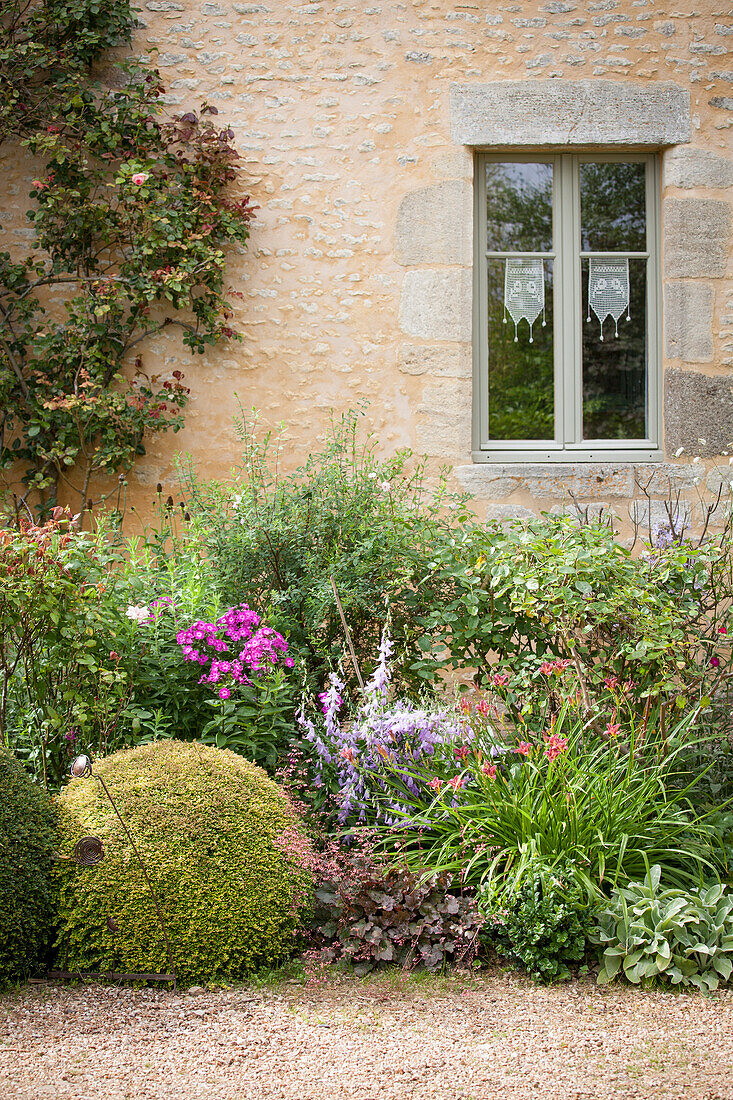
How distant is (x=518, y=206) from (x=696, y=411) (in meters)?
1.60

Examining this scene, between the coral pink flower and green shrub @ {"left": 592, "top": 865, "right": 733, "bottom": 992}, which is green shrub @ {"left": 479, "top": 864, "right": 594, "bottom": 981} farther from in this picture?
the coral pink flower

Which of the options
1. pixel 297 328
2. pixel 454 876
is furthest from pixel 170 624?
pixel 297 328

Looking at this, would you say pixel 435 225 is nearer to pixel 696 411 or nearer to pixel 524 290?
pixel 524 290

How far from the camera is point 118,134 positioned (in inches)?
200

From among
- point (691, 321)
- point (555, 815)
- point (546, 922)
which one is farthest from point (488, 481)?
point (546, 922)

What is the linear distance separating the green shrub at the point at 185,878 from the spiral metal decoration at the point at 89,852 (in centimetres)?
2

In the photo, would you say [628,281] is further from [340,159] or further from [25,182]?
[25,182]

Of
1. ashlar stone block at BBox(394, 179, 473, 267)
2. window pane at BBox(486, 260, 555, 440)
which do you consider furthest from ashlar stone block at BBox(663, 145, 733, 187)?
ashlar stone block at BBox(394, 179, 473, 267)

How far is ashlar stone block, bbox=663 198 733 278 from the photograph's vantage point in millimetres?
5191

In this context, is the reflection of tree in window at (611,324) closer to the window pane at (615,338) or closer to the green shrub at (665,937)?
the window pane at (615,338)

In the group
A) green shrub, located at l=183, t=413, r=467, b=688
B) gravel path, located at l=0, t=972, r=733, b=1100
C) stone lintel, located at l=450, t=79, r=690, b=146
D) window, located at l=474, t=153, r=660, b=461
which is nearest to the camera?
gravel path, located at l=0, t=972, r=733, b=1100

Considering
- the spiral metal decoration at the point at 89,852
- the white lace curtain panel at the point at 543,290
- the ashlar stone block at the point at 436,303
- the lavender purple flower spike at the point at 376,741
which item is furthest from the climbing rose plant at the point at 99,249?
the spiral metal decoration at the point at 89,852

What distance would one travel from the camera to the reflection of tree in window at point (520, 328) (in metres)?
5.39

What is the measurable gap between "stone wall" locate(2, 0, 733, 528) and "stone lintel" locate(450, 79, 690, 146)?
5 cm
